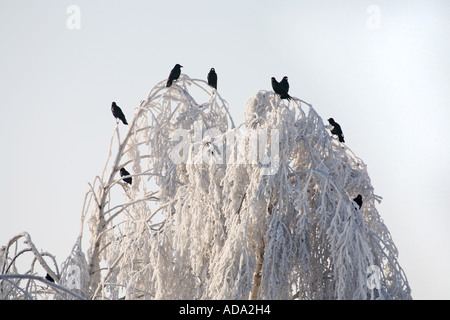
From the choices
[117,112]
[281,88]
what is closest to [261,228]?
[281,88]

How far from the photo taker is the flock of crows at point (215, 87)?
6691 millimetres

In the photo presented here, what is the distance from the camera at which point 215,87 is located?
7.81m

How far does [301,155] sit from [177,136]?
55.4 inches

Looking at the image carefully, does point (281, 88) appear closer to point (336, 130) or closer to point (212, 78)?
point (336, 130)

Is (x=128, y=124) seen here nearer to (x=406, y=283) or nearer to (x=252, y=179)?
(x=252, y=179)

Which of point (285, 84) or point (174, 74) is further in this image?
point (174, 74)

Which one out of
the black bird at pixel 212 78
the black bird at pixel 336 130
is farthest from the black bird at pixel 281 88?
the black bird at pixel 212 78

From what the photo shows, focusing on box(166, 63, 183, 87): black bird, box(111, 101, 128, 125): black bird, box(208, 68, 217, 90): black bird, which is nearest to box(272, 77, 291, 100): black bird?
box(208, 68, 217, 90): black bird

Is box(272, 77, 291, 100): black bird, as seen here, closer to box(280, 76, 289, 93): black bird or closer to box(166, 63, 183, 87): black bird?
box(280, 76, 289, 93): black bird

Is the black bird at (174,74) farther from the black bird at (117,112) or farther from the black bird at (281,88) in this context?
the black bird at (281,88)

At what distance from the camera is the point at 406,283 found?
619cm

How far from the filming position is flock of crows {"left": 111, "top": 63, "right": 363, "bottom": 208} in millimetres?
6691

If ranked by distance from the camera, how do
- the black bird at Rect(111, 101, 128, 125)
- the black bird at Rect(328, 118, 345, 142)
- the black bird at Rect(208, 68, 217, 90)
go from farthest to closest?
1. the black bird at Rect(111, 101, 128, 125)
2. the black bird at Rect(208, 68, 217, 90)
3. the black bird at Rect(328, 118, 345, 142)
